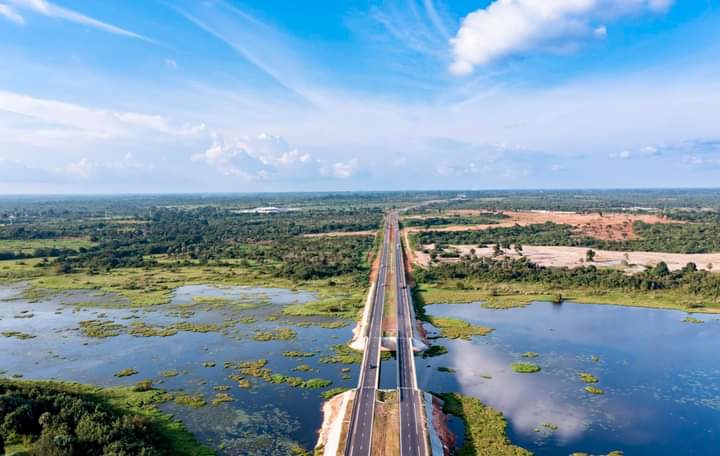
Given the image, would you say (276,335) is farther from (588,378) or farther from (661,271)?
(661,271)

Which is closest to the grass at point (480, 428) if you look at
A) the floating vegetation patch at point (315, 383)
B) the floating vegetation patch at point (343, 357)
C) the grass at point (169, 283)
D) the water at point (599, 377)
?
the water at point (599, 377)

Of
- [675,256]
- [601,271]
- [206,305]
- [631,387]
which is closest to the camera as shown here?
[631,387]

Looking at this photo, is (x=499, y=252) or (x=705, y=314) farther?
(x=499, y=252)

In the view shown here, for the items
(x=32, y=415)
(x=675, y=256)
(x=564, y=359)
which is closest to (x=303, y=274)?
(x=564, y=359)

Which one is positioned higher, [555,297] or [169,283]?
[555,297]

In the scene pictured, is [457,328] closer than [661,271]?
Yes

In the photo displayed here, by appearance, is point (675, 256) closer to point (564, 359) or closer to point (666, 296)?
point (666, 296)

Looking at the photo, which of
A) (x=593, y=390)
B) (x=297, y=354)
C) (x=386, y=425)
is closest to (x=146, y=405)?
(x=297, y=354)

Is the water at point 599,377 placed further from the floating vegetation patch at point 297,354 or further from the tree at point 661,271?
the tree at point 661,271

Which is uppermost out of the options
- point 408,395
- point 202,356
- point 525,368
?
point 408,395
